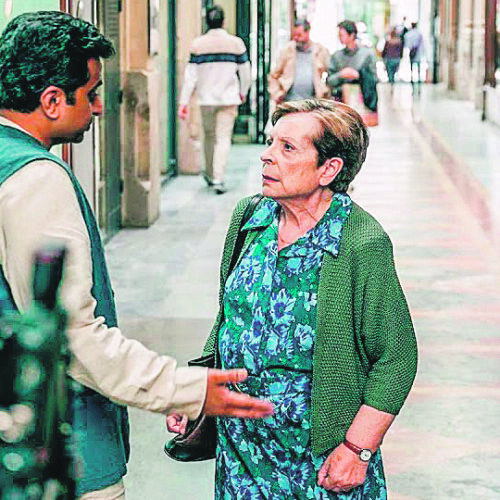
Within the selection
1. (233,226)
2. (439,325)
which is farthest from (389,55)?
(233,226)

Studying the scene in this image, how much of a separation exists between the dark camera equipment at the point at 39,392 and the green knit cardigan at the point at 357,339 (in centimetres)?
130

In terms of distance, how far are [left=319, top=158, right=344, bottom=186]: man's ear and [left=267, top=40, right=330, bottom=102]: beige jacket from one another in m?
10.3

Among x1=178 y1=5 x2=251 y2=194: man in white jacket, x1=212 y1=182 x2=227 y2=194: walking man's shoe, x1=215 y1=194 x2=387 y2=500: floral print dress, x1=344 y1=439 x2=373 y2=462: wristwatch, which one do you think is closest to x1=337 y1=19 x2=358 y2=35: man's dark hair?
x1=178 y1=5 x2=251 y2=194: man in white jacket

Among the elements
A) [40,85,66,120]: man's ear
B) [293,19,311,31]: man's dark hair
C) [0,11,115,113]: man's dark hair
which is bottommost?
[293,19,311,31]: man's dark hair

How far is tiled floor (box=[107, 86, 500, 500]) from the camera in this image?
228 inches

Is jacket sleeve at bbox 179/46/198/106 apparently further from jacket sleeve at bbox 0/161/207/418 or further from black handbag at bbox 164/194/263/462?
jacket sleeve at bbox 0/161/207/418

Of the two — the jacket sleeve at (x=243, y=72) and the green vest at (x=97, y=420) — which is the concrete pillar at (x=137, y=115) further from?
the green vest at (x=97, y=420)

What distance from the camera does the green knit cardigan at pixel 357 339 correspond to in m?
3.35

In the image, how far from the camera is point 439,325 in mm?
8562

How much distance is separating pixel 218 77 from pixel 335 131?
37.0ft

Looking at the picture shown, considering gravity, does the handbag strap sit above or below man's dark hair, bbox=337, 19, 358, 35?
below

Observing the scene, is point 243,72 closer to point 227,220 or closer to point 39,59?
point 227,220

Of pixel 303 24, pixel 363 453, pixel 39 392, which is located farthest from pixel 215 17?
pixel 39 392

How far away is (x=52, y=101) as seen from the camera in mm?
2650
